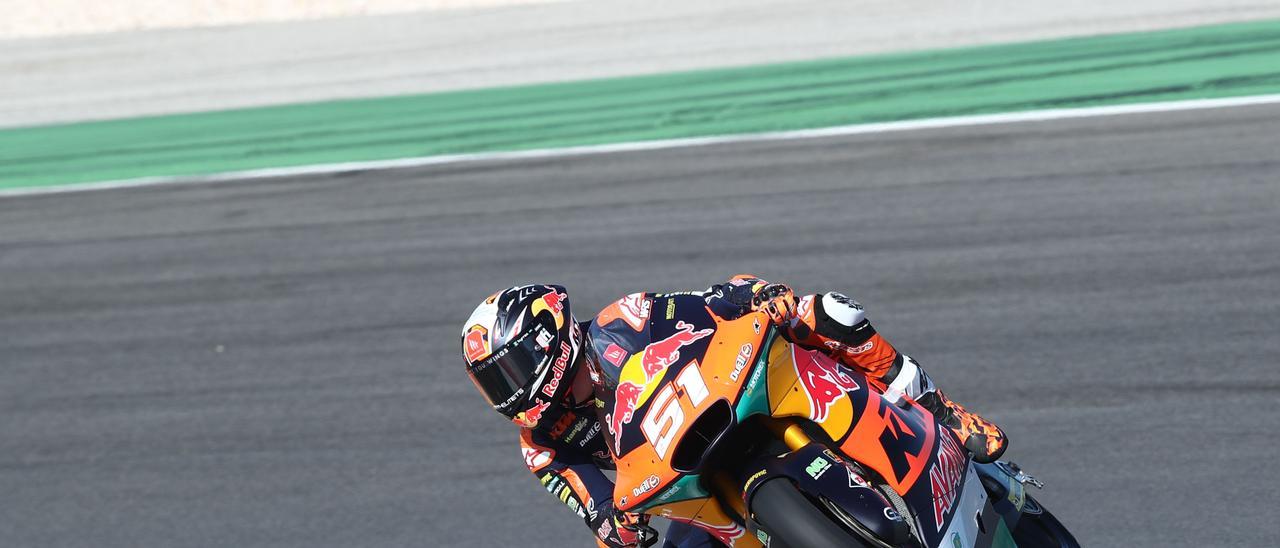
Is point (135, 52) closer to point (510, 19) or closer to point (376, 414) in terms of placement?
point (510, 19)

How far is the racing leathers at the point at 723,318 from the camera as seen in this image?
11.6 feet

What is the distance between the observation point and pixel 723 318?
3465mm

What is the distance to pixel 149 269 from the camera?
Result: 31.4ft

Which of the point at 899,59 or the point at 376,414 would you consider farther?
the point at 899,59

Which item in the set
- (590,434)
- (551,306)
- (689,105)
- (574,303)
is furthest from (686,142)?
(551,306)

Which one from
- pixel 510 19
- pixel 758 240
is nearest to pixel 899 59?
pixel 758 240

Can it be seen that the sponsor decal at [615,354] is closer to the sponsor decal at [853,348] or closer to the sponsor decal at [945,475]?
the sponsor decal at [853,348]

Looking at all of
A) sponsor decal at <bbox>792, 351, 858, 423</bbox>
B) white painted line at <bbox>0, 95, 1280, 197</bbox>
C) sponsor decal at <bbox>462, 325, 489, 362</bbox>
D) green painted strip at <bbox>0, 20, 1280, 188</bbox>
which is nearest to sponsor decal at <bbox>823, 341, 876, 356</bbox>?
sponsor decal at <bbox>792, 351, 858, 423</bbox>

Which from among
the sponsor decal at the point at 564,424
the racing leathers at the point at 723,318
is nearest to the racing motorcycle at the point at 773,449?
the racing leathers at the point at 723,318

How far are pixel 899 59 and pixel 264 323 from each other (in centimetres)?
711

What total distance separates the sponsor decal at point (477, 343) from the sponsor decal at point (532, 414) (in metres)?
0.20

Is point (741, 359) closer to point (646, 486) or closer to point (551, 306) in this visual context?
point (646, 486)

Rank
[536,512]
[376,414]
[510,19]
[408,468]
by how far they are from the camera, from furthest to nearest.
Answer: [510,19] → [376,414] → [408,468] → [536,512]

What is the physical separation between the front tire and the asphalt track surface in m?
2.33
